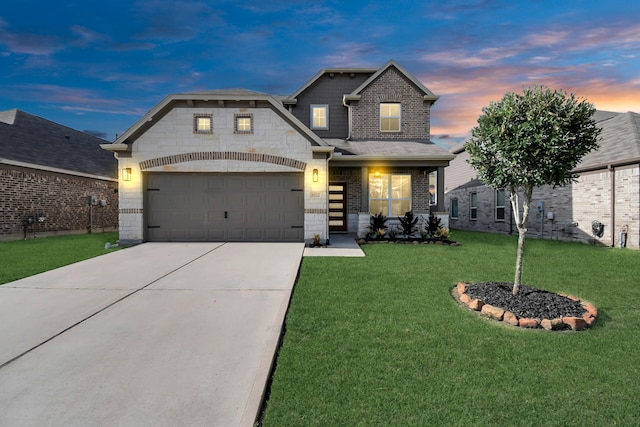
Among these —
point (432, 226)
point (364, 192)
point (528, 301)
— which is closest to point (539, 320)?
point (528, 301)

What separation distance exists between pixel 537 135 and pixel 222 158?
9605mm

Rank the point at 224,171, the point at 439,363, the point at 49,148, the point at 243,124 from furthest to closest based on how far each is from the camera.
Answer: the point at 49,148, the point at 224,171, the point at 243,124, the point at 439,363

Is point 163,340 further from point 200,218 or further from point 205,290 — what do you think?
point 200,218

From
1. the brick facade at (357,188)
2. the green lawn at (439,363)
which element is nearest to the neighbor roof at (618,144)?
the brick facade at (357,188)

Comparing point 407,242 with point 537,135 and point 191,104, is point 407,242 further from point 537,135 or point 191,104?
point 191,104

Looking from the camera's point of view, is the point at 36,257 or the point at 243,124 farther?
the point at 243,124

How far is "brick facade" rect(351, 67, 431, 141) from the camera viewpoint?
1459 cm

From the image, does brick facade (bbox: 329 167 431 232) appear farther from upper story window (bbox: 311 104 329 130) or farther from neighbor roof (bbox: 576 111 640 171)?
neighbor roof (bbox: 576 111 640 171)

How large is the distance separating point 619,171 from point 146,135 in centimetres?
1782

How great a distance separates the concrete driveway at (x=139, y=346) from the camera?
94.2 inches

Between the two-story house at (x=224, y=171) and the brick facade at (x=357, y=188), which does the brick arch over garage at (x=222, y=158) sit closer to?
the two-story house at (x=224, y=171)

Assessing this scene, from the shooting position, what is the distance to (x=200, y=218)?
11.3 meters

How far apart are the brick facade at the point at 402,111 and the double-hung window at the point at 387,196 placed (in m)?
2.30

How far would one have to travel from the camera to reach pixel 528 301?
4.61 m
